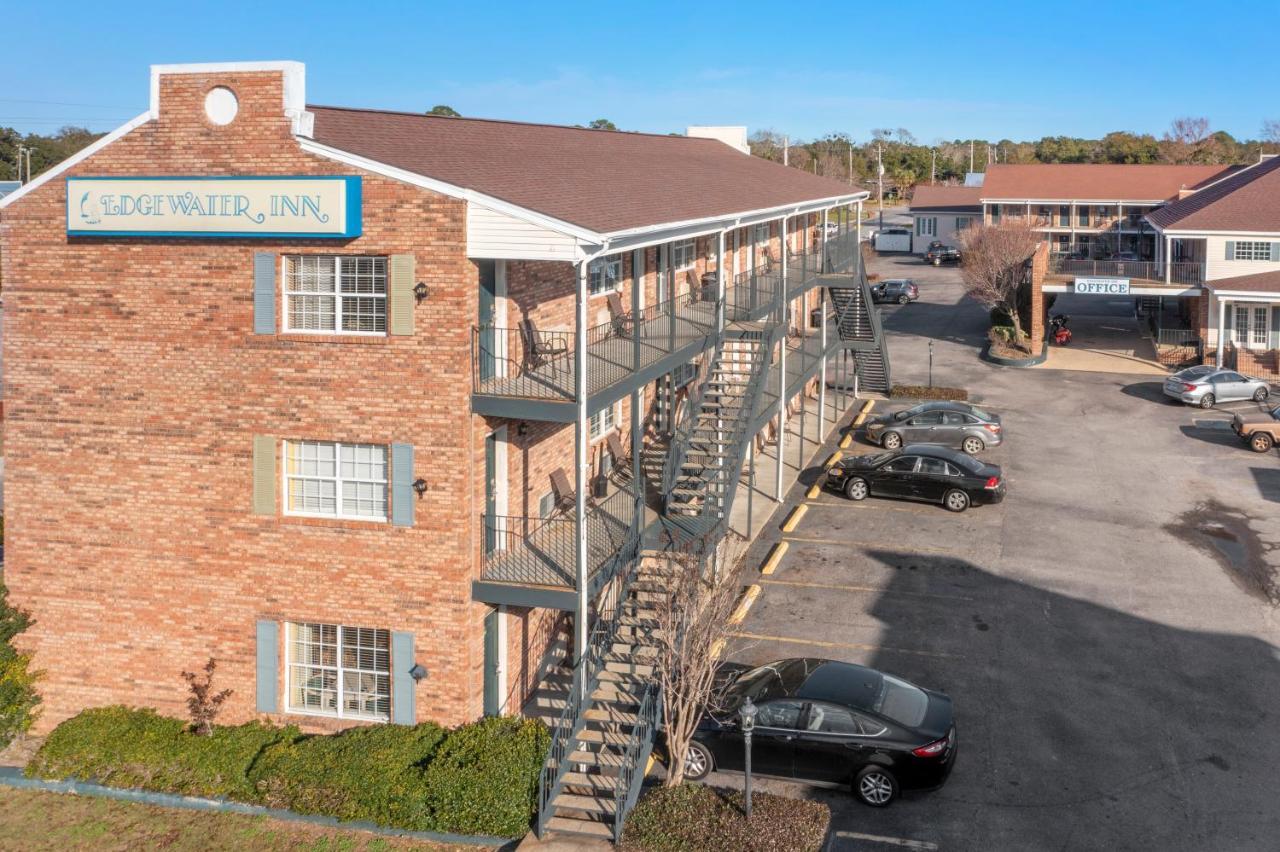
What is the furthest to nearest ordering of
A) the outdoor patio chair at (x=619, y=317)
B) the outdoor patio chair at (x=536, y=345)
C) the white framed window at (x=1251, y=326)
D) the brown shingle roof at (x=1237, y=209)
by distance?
the brown shingle roof at (x=1237, y=209)
the white framed window at (x=1251, y=326)
the outdoor patio chair at (x=619, y=317)
the outdoor patio chair at (x=536, y=345)

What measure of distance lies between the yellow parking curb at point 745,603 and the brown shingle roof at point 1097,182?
182 ft

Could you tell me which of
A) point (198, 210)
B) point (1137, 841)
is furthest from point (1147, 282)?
point (198, 210)

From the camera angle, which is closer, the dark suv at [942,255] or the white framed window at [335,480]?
the white framed window at [335,480]

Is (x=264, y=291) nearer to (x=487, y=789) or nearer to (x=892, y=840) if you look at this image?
(x=487, y=789)

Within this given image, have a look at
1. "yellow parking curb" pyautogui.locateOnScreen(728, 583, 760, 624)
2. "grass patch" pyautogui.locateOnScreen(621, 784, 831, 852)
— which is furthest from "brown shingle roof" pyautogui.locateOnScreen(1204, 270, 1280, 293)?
"grass patch" pyautogui.locateOnScreen(621, 784, 831, 852)

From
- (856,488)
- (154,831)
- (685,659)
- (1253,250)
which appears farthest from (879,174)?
(154,831)

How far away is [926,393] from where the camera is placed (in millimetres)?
42906

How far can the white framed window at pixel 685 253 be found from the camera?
28109 millimetres

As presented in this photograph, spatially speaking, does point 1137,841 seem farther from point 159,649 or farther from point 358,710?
point 159,649

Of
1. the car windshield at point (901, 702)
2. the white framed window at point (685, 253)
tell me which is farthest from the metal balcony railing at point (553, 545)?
the white framed window at point (685, 253)

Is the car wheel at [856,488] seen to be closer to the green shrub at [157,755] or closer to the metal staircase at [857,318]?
the metal staircase at [857,318]

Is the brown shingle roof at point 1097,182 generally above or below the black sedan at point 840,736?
above

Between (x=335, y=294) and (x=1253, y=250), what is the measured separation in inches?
1609

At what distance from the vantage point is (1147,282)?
4881cm
